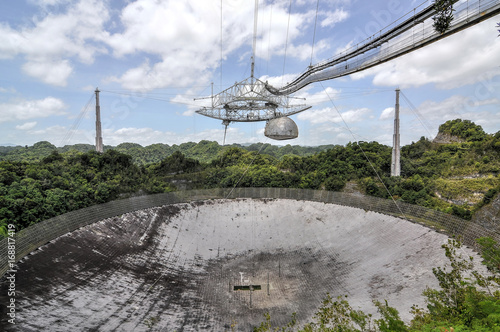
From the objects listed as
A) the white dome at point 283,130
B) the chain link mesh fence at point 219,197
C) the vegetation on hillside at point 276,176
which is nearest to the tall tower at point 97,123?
the vegetation on hillside at point 276,176

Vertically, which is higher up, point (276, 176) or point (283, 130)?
point (283, 130)

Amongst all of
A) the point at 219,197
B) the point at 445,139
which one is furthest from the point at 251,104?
the point at 445,139

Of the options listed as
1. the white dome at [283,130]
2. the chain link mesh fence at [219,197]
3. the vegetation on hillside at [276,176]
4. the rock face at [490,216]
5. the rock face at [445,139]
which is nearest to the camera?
the chain link mesh fence at [219,197]

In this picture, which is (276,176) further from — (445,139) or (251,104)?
(445,139)

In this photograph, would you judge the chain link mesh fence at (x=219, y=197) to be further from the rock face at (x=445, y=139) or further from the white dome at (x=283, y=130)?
the rock face at (x=445, y=139)

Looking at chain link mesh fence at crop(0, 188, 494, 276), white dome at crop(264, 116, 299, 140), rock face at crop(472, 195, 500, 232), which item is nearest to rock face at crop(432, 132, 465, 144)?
Answer: rock face at crop(472, 195, 500, 232)

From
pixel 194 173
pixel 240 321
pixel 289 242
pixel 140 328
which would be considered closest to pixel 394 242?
pixel 289 242

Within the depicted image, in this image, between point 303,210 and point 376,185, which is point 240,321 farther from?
point 376,185
